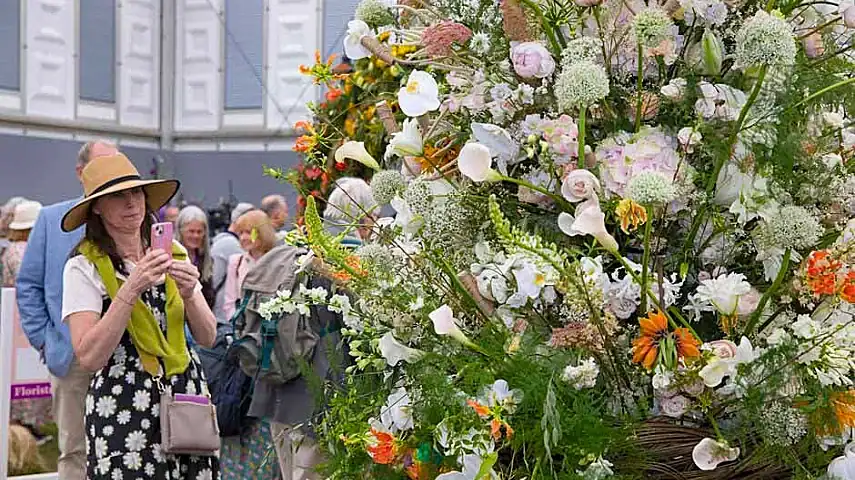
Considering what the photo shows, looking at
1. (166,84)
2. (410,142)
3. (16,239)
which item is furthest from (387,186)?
(166,84)

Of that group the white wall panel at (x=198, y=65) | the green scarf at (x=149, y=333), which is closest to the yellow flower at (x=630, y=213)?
the green scarf at (x=149, y=333)

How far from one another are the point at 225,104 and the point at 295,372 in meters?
5.52

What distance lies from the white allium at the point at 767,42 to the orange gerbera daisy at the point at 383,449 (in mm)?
580

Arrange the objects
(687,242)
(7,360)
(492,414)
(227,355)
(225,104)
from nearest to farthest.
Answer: (492,414) < (687,242) < (227,355) < (7,360) < (225,104)

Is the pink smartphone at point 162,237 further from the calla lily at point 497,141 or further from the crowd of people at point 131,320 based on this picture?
the calla lily at point 497,141

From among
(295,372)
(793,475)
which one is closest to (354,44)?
(793,475)

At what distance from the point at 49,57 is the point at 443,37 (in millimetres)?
7458

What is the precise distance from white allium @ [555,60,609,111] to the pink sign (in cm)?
394

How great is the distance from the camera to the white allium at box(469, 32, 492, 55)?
1.47 metres

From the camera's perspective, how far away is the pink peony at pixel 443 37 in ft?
4.80

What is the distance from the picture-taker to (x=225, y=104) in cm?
888

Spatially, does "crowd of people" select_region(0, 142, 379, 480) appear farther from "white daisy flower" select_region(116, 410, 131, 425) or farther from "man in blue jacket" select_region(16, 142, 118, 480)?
"man in blue jacket" select_region(16, 142, 118, 480)

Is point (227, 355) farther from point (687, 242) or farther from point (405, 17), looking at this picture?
point (687, 242)

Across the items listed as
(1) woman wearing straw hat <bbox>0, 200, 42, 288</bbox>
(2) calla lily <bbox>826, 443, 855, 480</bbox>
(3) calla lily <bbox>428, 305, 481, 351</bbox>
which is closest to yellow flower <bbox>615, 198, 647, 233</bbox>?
(3) calla lily <bbox>428, 305, 481, 351</bbox>
